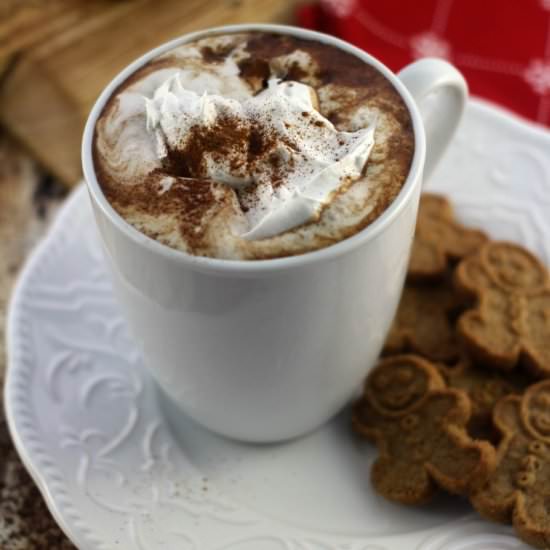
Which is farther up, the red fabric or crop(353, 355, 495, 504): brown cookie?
the red fabric

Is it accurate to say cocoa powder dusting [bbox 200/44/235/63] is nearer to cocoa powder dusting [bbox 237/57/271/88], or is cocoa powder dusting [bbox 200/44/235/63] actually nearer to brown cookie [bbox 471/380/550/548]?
cocoa powder dusting [bbox 237/57/271/88]

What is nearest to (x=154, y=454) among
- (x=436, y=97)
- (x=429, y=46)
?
(x=436, y=97)

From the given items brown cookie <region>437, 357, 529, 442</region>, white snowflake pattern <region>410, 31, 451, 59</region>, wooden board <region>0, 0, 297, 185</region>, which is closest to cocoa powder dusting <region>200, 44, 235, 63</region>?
brown cookie <region>437, 357, 529, 442</region>

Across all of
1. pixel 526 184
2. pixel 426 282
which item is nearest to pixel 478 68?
pixel 526 184

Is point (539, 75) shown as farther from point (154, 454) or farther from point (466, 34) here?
point (154, 454)

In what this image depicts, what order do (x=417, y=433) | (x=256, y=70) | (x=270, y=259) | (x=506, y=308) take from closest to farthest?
(x=270, y=259) → (x=256, y=70) → (x=417, y=433) → (x=506, y=308)

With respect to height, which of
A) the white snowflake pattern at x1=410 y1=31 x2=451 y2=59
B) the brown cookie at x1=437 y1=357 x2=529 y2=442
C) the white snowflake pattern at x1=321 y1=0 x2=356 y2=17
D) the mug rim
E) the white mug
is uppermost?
the mug rim

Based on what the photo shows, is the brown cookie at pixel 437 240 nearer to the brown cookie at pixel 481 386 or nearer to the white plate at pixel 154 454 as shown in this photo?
the white plate at pixel 154 454
